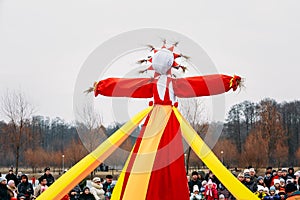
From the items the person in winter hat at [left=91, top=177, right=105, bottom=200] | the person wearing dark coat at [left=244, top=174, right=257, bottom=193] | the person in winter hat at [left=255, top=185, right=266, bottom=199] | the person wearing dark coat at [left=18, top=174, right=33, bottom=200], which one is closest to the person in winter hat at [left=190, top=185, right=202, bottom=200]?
the person wearing dark coat at [left=244, top=174, right=257, bottom=193]

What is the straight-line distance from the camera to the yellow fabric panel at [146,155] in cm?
566

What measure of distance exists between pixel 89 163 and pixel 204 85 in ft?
5.73

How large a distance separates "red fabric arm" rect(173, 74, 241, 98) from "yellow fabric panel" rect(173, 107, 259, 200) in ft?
0.95

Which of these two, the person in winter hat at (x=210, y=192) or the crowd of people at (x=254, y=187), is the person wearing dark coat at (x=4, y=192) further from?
the person in winter hat at (x=210, y=192)

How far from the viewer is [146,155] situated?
5.82 m

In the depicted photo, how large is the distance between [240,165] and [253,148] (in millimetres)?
1828

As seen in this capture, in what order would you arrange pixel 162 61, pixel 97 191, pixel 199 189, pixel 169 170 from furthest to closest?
pixel 199 189 → pixel 97 191 → pixel 162 61 → pixel 169 170

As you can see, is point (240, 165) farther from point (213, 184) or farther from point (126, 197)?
point (126, 197)

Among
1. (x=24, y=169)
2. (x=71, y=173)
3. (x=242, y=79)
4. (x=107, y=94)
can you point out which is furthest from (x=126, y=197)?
(x=24, y=169)

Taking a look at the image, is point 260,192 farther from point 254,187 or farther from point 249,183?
point 249,183

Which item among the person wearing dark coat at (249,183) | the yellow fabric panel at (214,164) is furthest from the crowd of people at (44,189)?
the yellow fabric panel at (214,164)

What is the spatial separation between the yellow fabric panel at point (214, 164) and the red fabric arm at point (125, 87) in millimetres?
470

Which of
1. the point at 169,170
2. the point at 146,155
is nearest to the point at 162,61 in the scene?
the point at 146,155

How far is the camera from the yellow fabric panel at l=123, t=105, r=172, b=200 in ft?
18.6
